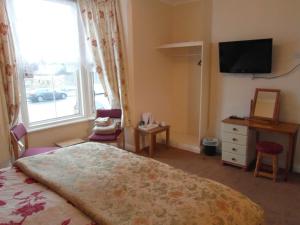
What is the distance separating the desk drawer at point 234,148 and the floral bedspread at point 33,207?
2477 millimetres

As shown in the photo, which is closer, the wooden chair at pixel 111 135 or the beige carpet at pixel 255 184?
the beige carpet at pixel 255 184

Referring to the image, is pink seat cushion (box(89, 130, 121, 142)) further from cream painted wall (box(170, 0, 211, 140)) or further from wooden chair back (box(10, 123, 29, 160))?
cream painted wall (box(170, 0, 211, 140))

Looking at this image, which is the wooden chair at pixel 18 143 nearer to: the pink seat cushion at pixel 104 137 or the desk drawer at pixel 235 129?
the pink seat cushion at pixel 104 137

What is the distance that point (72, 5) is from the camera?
343 cm

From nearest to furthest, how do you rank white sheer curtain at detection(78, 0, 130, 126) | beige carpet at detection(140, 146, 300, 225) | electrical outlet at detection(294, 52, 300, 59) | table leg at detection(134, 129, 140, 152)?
beige carpet at detection(140, 146, 300, 225)
electrical outlet at detection(294, 52, 300, 59)
white sheer curtain at detection(78, 0, 130, 126)
table leg at detection(134, 129, 140, 152)

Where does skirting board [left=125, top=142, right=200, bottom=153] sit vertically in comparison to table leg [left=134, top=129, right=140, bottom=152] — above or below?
below

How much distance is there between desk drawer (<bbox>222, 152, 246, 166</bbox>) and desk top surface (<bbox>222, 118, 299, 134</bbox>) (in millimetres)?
461

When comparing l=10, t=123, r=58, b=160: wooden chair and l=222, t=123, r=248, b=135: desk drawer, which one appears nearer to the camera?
l=10, t=123, r=58, b=160: wooden chair

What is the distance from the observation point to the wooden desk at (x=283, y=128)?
8.96 ft

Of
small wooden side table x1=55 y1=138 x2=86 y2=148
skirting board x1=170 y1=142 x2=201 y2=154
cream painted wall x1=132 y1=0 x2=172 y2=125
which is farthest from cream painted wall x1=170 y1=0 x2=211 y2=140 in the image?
small wooden side table x1=55 y1=138 x2=86 y2=148

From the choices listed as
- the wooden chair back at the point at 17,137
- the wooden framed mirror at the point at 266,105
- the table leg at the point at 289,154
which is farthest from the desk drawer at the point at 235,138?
the wooden chair back at the point at 17,137

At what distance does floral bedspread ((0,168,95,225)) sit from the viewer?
1.13m

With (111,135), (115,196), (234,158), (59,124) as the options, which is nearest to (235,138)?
(234,158)

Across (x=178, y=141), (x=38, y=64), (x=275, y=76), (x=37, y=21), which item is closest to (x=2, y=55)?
(x=38, y=64)
